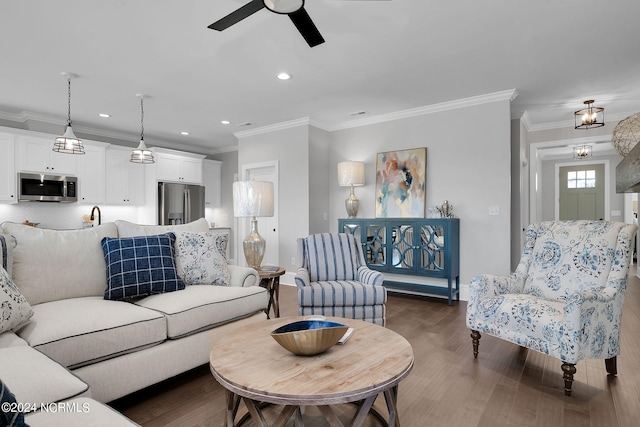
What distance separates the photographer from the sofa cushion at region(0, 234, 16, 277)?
1.92m

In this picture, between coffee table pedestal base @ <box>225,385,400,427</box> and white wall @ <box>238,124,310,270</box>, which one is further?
white wall @ <box>238,124,310,270</box>

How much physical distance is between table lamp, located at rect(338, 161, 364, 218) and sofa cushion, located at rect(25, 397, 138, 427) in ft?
14.0

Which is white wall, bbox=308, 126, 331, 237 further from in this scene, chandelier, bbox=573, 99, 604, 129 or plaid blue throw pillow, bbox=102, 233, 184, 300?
chandelier, bbox=573, 99, 604, 129

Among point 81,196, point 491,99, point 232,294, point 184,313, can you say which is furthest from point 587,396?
point 81,196

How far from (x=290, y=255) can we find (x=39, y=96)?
3841 mm

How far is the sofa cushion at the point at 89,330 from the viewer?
1.65 metres

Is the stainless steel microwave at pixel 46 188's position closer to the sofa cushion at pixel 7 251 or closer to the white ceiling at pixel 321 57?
the white ceiling at pixel 321 57

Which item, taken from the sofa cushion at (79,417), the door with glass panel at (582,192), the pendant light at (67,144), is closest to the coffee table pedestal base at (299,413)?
the sofa cushion at (79,417)

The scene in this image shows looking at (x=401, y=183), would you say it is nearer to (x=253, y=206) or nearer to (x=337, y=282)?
(x=337, y=282)

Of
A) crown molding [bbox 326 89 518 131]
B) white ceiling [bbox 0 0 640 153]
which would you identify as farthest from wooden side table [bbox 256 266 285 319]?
crown molding [bbox 326 89 518 131]

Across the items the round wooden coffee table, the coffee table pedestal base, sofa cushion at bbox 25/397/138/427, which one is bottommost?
the coffee table pedestal base

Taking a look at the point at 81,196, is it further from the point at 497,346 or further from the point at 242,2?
the point at 497,346

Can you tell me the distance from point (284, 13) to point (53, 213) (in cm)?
528

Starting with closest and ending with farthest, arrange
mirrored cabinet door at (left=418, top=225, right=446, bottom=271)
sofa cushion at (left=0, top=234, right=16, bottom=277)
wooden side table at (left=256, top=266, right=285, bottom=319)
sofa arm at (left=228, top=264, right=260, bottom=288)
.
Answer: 1. sofa cushion at (left=0, top=234, right=16, bottom=277)
2. sofa arm at (left=228, top=264, right=260, bottom=288)
3. wooden side table at (left=256, top=266, right=285, bottom=319)
4. mirrored cabinet door at (left=418, top=225, right=446, bottom=271)
